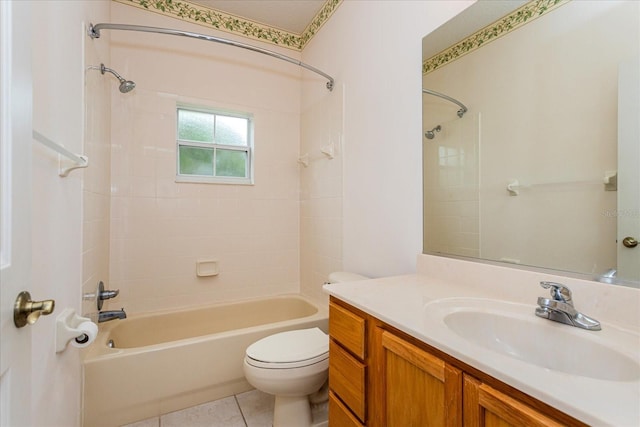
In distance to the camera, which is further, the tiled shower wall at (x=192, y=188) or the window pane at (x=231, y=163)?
the window pane at (x=231, y=163)

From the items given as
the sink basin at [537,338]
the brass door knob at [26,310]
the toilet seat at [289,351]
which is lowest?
the toilet seat at [289,351]

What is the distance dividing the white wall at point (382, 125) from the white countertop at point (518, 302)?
30 cm

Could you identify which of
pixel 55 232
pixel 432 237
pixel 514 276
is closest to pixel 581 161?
pixel 514 276

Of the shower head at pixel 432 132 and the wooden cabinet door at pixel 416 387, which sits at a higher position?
the shower head at pixel 432 132

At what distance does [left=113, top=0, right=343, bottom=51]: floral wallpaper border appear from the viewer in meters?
2.18

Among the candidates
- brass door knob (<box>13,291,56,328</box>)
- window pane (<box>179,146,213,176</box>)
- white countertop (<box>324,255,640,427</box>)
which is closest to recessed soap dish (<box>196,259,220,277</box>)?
window pane (<box>179,146,213,176</box>)

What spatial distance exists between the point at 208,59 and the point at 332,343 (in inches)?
93.4

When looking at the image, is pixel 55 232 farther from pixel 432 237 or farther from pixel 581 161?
pixel 581 161

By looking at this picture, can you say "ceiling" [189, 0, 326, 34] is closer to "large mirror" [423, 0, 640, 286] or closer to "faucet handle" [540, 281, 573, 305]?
"large mirror" [423, 0, 640, 286]

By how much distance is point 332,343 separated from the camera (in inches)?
45.6

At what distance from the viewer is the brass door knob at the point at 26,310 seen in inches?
20.4

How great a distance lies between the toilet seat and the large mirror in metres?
0.74

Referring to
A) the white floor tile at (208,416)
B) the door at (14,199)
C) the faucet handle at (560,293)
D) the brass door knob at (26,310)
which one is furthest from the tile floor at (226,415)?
the faucet handle at (560,293)

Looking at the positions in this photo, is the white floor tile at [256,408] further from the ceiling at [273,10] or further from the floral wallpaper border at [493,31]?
the ceiling at [273,10]
